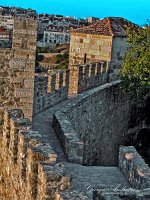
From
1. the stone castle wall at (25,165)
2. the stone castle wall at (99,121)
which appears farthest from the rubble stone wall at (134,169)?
the stone castle wall at (99,121)

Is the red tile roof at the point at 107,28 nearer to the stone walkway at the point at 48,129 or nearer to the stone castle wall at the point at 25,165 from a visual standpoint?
the stone walkway at the point at 48,129

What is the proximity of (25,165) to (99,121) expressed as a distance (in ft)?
31.9

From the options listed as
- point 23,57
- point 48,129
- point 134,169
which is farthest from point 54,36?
point 134,169

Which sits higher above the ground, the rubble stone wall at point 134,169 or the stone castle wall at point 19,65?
the stone castle wall at point 19,65

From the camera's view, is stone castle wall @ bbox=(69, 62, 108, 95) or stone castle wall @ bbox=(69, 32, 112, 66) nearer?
stone castle wall @ bbox=(69, 62, 108, 95)

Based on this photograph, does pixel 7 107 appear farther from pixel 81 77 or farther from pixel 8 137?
pixel 81 77

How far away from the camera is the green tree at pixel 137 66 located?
1819cm

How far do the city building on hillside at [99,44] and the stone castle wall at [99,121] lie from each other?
120 cm

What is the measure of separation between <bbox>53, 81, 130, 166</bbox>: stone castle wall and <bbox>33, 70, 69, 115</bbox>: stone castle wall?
0.49 metres

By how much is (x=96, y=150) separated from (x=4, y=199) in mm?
7815

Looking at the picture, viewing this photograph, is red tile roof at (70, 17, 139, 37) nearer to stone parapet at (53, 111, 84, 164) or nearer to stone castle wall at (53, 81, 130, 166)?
stone castle wall at (53, 81, 130, 166)

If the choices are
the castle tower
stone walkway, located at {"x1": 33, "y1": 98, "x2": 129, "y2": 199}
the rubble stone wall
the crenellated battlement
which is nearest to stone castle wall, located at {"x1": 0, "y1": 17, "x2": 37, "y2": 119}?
the castle tower

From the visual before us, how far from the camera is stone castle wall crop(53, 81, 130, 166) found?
1343 cm

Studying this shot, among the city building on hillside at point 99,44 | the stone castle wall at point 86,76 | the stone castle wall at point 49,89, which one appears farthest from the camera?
the city building on hillside at point 99,44
